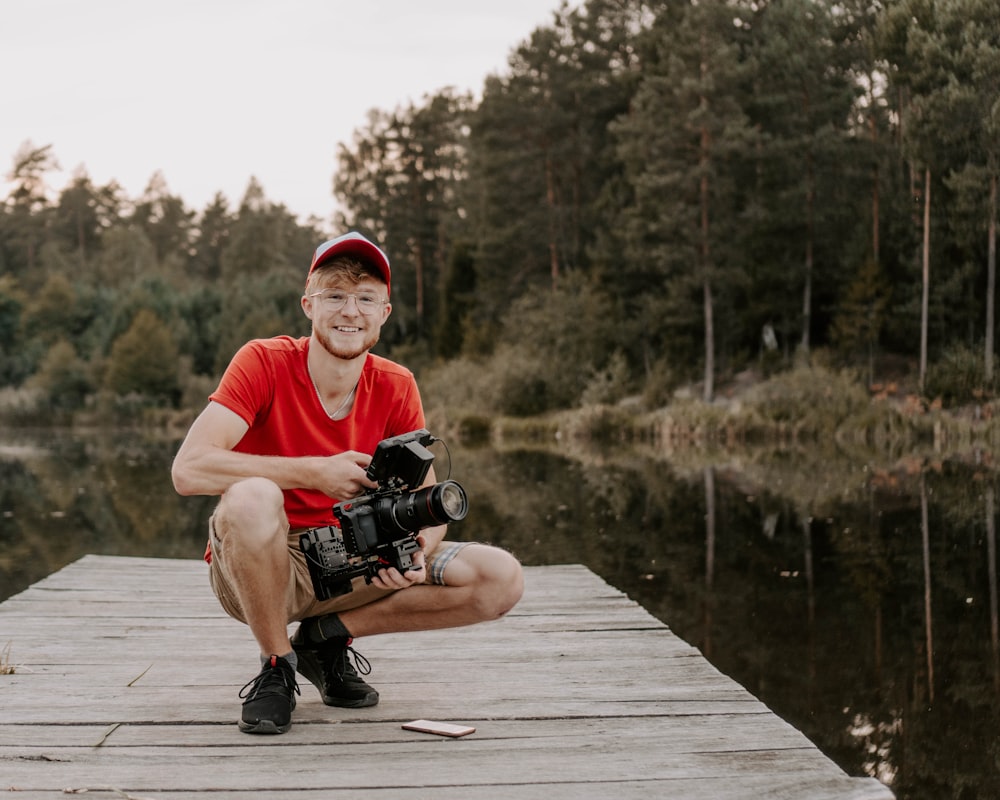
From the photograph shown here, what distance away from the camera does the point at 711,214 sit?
2472cm

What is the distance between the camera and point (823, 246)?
1004 inches

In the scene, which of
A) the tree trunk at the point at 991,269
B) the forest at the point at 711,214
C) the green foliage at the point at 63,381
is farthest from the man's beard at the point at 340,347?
the green foliage at the point at 63,381

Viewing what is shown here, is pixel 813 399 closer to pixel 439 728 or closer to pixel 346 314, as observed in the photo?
pixel 346 314

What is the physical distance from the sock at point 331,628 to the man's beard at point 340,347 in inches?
27.2

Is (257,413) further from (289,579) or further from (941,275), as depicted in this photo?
(941,275)

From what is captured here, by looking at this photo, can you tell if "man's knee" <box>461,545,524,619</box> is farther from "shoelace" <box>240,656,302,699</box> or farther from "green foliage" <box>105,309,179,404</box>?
"green foliage" <box>105,309,179,404</box>

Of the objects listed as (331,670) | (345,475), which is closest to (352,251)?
(345,475)

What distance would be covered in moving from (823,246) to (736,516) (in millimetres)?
17428

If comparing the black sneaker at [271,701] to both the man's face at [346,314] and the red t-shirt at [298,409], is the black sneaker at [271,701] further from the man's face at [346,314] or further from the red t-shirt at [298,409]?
the man's face at [346,314]

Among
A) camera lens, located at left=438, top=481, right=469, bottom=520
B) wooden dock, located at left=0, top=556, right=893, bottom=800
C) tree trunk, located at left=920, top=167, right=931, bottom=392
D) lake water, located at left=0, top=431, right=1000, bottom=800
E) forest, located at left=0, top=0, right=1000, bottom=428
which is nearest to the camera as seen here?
wooden dock, located at left=0, top=556, right=893, bottom=800

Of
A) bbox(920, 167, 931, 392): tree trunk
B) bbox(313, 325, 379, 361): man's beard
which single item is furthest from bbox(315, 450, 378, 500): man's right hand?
bbox(920, 167, 931, 392): tree trunk

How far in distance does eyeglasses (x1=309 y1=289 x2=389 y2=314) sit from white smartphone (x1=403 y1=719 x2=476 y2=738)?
103 cm

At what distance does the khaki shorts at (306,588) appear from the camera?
2762 mm

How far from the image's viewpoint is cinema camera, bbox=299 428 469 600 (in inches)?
98.6
